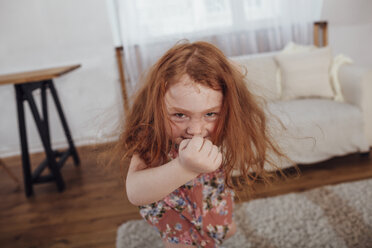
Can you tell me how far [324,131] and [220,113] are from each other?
120 centimetres

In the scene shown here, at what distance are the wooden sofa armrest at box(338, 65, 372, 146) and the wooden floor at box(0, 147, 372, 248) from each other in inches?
10.6

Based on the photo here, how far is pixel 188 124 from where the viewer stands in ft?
2.40

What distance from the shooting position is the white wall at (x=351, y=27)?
8.89 ft

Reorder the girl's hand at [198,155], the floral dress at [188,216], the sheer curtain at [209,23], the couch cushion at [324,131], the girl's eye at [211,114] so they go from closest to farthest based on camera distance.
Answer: the girl's hand at [198,155] → the girl's eye at [211,114] → the floral dress at [188,216] → the couch cushion at [324,131] → the sheer curtain at [209,23]

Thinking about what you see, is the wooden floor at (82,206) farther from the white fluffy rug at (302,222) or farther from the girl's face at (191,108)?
the girl's face at (191,108)

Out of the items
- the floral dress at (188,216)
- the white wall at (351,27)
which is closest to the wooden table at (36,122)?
the floral dress at (188,216)

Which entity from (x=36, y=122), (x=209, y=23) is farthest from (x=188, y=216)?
(x=209, y=23)

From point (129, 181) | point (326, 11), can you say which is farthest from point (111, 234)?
point (326, 11)

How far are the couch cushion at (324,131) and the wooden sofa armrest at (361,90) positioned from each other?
2.3 inches

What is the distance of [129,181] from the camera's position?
2.44ft

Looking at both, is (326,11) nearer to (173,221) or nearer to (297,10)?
(297,10)

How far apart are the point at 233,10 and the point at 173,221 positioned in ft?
7.02

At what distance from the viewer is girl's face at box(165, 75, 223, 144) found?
27.5 inches

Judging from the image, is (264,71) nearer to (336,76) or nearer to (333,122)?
(336,76)
